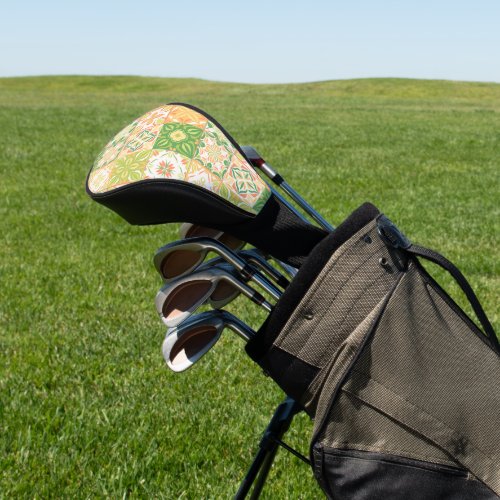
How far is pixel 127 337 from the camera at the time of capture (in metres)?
4.66

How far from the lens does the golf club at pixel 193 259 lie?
1.76m

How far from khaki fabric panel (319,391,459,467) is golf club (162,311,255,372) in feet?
0.83

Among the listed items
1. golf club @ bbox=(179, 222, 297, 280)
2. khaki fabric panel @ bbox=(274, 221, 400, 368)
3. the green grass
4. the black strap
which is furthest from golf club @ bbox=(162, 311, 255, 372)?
the green grass

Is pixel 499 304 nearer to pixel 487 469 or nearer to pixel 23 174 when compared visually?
pixel 487 469

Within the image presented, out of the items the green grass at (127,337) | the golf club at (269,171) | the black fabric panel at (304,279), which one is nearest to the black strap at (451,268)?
the black fabric panel at (304,279)

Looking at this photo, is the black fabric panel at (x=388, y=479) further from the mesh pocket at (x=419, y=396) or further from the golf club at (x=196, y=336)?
the golf club at (x=196, y=336)

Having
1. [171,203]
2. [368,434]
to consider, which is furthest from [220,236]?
[368,434]

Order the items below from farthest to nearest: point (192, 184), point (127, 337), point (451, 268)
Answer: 1. point (127, 337)
2. point (451, 268)
3. point (192, 184)

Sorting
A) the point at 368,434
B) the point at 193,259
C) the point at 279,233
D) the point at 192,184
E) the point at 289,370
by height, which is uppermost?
the point at 192,184

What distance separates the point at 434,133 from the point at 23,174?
1056 centimetres

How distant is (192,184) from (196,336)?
1.23ft

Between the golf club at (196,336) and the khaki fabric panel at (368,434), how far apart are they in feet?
0.83

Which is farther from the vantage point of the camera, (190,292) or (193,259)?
(193,259)

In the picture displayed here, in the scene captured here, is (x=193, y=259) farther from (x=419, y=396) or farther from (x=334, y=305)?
(x=419, y=396)
